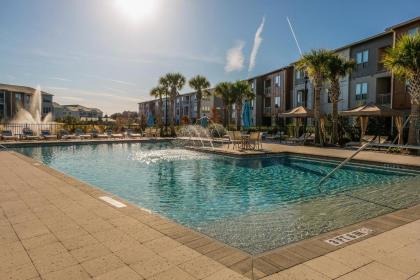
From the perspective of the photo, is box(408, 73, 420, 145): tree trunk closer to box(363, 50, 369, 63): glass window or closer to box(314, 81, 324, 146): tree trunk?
box(314, 81, 324, 146): tree trunk

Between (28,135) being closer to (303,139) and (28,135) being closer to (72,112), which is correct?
(303,139)

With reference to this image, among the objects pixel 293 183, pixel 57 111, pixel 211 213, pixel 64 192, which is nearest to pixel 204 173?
pixel 293 183

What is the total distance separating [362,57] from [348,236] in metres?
25.7

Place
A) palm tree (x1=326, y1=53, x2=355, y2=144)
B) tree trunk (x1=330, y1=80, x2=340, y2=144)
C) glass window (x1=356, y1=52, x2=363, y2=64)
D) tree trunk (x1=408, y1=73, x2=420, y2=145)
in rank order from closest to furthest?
tree trunk (x1=408, y1=73, x2=420, y2=145), palm tree (x1=326, y1=53, x2=355, y2=144), tree trunk (x1=330, y1=80, x2=340, y2=144), glass window (x1=356, y1=52, x2=363, y2=64)

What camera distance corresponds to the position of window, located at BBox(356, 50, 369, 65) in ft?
83.4

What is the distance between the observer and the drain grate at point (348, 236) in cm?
383

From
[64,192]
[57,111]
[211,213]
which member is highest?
[57,111]

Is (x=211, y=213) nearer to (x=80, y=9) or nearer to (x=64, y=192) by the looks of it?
(x=64, y=192)

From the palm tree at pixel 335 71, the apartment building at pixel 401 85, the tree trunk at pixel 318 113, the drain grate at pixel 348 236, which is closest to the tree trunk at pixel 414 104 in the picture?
the palm tree at pixel 335 71

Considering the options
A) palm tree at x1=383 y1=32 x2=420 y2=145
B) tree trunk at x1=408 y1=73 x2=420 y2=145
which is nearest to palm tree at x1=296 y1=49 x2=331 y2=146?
palm tree at x1=383 y1=32 x2=420 y2=145

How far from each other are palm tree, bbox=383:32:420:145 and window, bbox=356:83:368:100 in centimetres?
1058

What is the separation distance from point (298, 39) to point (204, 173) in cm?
1318

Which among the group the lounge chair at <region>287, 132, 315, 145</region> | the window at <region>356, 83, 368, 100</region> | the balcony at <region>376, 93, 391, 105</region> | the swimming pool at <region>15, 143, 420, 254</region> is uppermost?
the window at <region>356, 83, 368, 100</region>

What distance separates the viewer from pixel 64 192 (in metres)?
6.43
